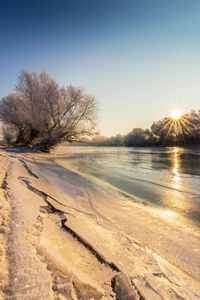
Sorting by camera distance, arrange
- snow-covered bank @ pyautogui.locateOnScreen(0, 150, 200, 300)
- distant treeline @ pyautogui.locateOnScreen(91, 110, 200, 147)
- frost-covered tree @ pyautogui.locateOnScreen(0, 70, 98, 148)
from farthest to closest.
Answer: distant treeline @ pyautogui.locateOnScreen(91, 110, 200, 147) < frost-covered tree @ pyautogui.locateOnScreen(0, 70, 98, 148) < snow-covered bank @ pyautogui.locateOnScreen(0, 150, 200, 300)

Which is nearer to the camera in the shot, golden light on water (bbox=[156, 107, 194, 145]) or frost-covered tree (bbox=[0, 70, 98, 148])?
frost-covered tree (bbox=[0, 70, 98, 148])

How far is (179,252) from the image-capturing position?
1508mm

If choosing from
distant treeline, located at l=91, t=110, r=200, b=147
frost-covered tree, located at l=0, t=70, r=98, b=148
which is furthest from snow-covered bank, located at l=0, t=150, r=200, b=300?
distant treeline, located at l=91, t=110, r=200, b=147

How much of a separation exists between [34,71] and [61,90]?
10.8 ft

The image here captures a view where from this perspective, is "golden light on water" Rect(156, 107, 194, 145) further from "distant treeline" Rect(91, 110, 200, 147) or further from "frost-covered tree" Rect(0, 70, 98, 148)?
"frost-covered tree" Rect(0, 70, 98, 148)

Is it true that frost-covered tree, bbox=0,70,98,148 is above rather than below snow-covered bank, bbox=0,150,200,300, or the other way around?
above

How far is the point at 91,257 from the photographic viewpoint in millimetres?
1170

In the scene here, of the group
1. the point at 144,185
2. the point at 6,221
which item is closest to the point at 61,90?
the point at 144,185

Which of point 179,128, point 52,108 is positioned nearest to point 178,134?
point 179,128

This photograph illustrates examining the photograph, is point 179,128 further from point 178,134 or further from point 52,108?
point 52,108

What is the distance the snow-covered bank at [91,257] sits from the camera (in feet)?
2.72

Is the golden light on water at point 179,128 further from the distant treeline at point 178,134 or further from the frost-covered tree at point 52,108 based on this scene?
the frost-covered tree at point 52,108

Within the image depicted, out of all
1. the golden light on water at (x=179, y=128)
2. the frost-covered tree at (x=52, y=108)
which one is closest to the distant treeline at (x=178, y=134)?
the golden light on water at (x=179, y=128)

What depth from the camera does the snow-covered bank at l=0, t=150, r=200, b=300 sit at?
828 millimetres
